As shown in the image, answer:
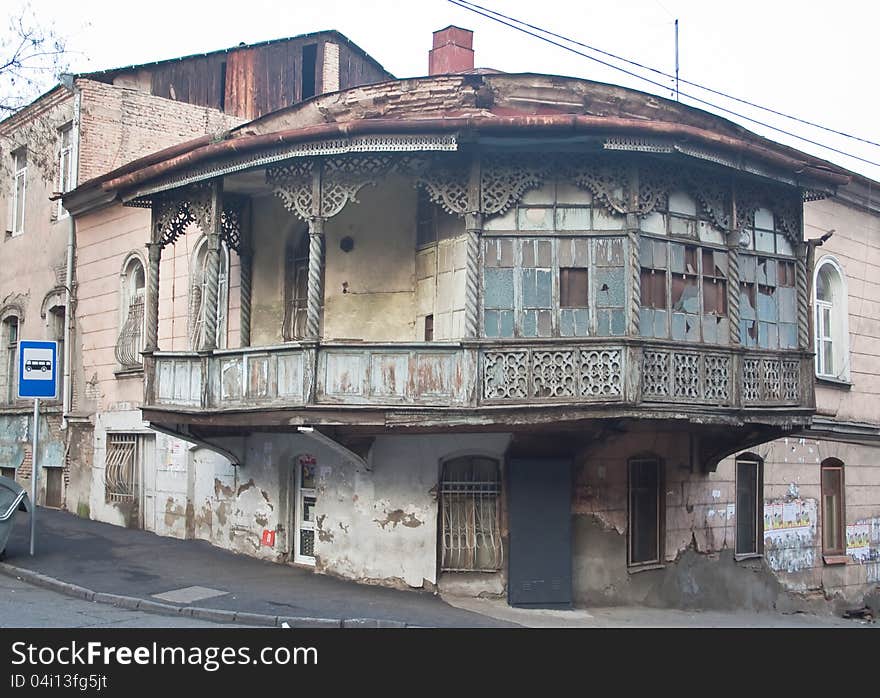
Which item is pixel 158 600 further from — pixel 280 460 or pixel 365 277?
pixel 365 277

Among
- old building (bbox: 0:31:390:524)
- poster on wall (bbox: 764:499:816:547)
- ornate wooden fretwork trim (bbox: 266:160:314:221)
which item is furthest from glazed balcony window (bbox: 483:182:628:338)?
old building (bbox: 0:31:390:524)

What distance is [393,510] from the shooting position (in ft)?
44.4

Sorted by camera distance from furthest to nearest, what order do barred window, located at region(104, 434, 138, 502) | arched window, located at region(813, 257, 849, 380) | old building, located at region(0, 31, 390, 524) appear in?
old building, located at region(0, 31, 390, 524) → barred window, located at region(104, 434, 138, 502) → arched window, located at region(813, 257, 849, 380)

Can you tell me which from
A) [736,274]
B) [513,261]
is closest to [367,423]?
[513,261]

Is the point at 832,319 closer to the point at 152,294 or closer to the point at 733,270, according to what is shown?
the point at 733,270

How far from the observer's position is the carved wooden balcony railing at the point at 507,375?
467 inches

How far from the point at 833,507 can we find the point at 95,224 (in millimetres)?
15203

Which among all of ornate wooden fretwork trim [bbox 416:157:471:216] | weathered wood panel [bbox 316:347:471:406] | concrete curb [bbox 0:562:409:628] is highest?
ornate wooden fretwork trim [bbox 416:157:471:216]

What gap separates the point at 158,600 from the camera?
11680 millimetres

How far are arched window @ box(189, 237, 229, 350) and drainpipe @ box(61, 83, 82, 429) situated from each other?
14.9 feet

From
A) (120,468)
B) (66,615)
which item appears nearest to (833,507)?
(120,468)

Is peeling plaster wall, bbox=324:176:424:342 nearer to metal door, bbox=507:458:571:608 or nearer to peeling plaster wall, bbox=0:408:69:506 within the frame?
metal door, bbox=507:458:571:608

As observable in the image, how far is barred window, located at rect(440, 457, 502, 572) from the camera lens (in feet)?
43.6
